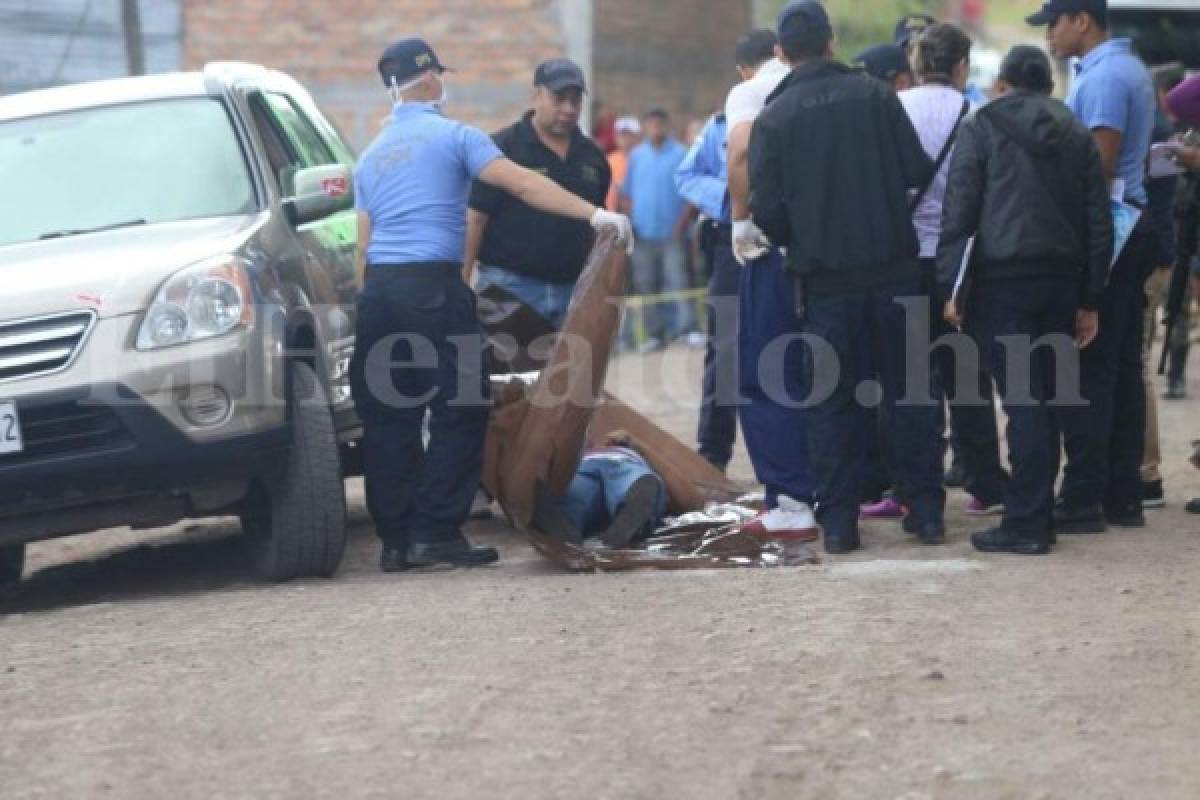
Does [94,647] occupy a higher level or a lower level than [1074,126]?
lower

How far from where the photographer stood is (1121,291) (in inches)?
363

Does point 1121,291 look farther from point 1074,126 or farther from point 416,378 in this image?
point 416,378

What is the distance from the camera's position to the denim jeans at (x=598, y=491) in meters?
9.20

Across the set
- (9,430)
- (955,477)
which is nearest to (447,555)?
(9,430)

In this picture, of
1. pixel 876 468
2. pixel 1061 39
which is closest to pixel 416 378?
pixel 876 468

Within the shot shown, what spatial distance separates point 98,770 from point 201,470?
2.68 m

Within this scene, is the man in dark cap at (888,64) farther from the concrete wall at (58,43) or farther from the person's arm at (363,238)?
the concrete wall at (58,43)

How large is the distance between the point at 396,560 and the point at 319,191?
1490 millimetres

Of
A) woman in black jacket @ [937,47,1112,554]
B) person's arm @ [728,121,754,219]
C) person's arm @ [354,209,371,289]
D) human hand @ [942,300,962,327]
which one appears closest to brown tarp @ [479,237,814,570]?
person's arm @ [728,121,754,219]

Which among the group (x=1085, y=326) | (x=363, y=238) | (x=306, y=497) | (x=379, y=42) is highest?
(x=379, y=42)

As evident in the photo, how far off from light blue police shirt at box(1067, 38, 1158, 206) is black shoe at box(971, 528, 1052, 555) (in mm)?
1472

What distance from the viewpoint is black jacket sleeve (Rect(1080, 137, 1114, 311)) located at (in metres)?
8.62

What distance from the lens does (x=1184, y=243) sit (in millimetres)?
10133

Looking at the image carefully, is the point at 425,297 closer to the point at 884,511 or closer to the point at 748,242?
the point at 748,242
